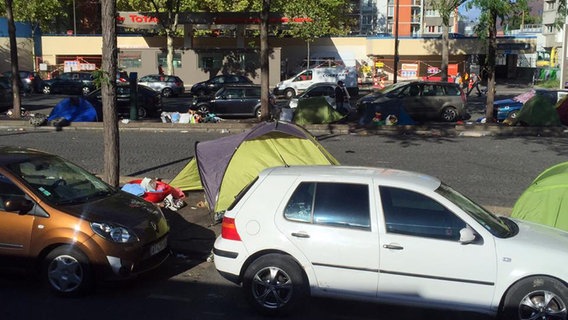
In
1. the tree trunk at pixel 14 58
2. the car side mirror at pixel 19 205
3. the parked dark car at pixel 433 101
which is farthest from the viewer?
the parked dark car at pixel 433 101

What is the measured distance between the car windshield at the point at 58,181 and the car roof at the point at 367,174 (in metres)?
2.30

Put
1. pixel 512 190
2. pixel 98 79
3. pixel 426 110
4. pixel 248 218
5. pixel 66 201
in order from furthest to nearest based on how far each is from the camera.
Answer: pixel 426 110 < pixel 512 190 < pixel 98 79 < pixel 66 201 < pixel 248 218

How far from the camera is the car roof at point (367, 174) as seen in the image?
18.1 ft

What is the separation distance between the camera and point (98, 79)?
881 cm

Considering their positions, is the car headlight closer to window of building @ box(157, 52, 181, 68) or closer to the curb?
the curb

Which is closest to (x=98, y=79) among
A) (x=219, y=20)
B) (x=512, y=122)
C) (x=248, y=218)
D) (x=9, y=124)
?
(x=248, y=218)

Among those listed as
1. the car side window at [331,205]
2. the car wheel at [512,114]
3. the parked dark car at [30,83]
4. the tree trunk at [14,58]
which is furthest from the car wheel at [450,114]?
the parked dark car at [30,83]

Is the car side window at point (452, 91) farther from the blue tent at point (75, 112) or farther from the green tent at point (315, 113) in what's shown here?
the blue tent at point (75, 112)

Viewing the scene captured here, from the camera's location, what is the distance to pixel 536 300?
5.06m

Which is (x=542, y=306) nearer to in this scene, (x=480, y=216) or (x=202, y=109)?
(x=480, y=216)

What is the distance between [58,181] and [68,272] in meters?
1.22

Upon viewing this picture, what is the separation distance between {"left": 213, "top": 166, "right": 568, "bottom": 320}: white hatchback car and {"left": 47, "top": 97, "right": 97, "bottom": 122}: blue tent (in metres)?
16.2

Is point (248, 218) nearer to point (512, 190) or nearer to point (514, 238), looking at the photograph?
point (514, 238)

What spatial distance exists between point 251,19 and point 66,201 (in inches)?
1567
